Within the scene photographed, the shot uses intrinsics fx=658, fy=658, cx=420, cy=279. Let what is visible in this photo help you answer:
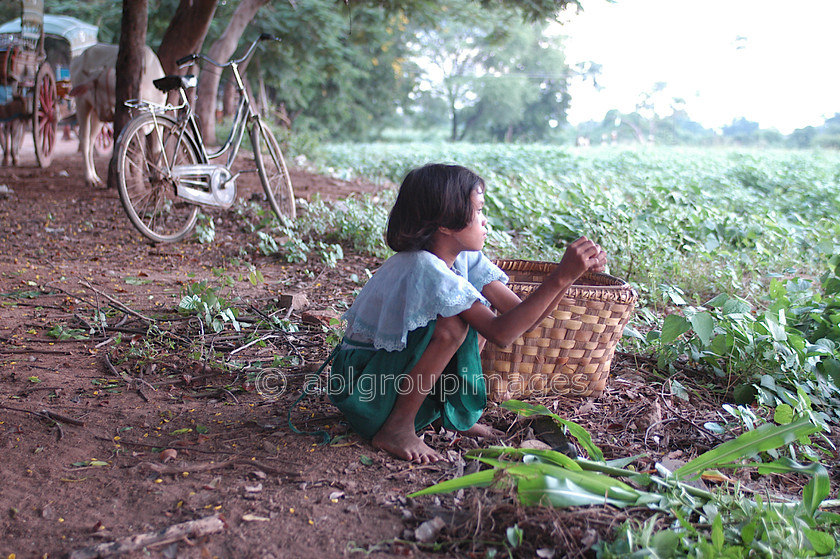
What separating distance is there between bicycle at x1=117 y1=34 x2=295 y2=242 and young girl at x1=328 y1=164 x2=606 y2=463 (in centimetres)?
292

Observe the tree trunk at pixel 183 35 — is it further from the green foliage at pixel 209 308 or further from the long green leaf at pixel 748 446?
the long green leaf at pixel 748 446

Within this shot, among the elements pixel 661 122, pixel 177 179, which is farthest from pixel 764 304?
pixel 661 122

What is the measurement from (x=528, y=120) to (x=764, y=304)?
118ft

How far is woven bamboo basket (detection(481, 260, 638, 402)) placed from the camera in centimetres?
235

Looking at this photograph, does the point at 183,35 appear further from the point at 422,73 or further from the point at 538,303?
the point at 422,73

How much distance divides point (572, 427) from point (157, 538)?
118cm

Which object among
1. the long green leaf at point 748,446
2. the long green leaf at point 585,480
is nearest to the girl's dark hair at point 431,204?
the long green leaf at point 585,480

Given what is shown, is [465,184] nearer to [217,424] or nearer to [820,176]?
[217,424]

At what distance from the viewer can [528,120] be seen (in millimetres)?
38500

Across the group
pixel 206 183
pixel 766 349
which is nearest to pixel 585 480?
pixel 766 349

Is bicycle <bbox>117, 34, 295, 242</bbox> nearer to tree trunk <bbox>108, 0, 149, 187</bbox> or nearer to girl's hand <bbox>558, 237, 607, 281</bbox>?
tree trunk <bbox>108, 0, 149, 187</bbox>

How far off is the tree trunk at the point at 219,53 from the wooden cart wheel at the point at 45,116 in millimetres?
1869

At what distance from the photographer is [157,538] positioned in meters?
1.52

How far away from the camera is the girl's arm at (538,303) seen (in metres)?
1.89
